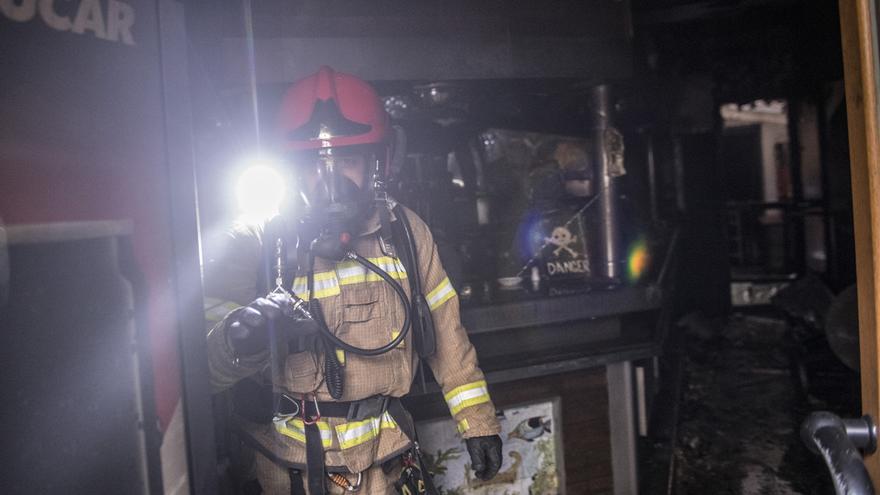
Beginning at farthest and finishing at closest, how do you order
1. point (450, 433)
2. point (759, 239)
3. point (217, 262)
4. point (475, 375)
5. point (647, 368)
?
point (759, 239) → point (647, 368) → point (450, 433) → point (475, 375) → point (217, 262)

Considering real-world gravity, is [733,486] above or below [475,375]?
below

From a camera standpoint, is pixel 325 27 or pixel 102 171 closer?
pixel 102 171

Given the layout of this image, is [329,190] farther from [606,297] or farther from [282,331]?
[606,297]

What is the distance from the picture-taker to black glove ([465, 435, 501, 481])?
8.82 ft

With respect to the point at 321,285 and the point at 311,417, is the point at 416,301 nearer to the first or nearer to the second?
the point at 321,285

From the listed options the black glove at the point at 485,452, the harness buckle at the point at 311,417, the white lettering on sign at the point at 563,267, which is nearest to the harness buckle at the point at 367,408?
the harness buckle at the point at 311,417

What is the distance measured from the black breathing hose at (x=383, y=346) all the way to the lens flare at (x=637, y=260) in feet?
8.12

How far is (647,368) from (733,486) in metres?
1.05

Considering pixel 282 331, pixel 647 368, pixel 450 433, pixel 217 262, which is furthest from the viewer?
pixel 647 368

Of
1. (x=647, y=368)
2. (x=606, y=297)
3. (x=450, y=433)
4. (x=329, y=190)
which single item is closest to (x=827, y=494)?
(x=647, y=368)

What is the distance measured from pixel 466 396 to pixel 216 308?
100 centimetres

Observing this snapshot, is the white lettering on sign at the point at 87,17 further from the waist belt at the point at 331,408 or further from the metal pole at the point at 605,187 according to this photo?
the metal pole at the point at 605,187

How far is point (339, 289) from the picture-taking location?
2553 millimetres

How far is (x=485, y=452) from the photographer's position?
269cm
